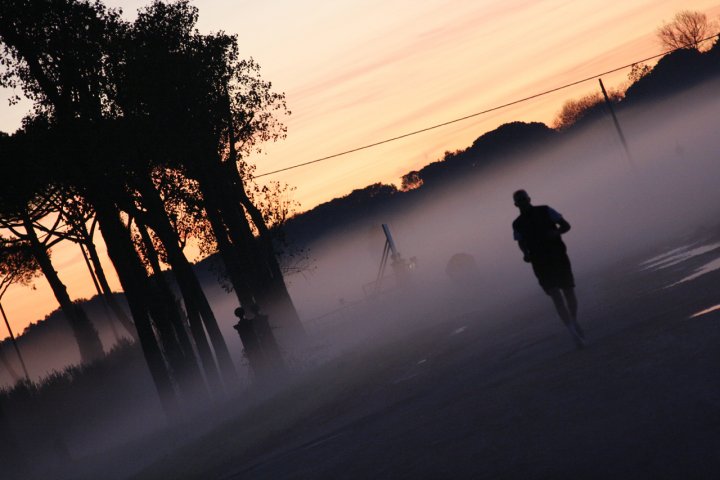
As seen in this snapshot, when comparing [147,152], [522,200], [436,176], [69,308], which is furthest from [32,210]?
[436,176]

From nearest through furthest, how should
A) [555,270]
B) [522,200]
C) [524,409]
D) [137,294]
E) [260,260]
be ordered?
[524,409], [555,270], [522,200], [137,294], [260,260]

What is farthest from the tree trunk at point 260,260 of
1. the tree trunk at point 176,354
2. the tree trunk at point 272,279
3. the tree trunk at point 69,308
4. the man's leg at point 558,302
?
the man's leg at point 558,302

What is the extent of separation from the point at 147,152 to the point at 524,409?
24.0 meters

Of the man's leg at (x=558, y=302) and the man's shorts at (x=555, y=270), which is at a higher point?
the man's shorts at (x=555, y=270)

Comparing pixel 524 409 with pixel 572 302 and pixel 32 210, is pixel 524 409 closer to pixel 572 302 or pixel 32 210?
pixel 572 302

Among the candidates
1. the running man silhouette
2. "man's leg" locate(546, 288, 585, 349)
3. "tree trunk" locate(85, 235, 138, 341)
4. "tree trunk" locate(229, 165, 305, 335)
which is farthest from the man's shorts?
"tree trunk" locate(85, 235, 138, 341)

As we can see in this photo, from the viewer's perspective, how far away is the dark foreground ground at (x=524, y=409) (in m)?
7.36

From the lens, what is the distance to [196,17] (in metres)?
40.3

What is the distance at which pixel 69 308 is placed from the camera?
48.4 m

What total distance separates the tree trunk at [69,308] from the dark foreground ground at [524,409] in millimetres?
26135

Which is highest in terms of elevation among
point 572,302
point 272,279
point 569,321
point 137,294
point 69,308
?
point 69,308

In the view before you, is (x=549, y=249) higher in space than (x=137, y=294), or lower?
lower

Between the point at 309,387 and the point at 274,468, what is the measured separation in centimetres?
995

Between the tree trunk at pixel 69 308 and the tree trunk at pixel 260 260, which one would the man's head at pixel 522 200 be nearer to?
the tree trunk at pixel 260 260
